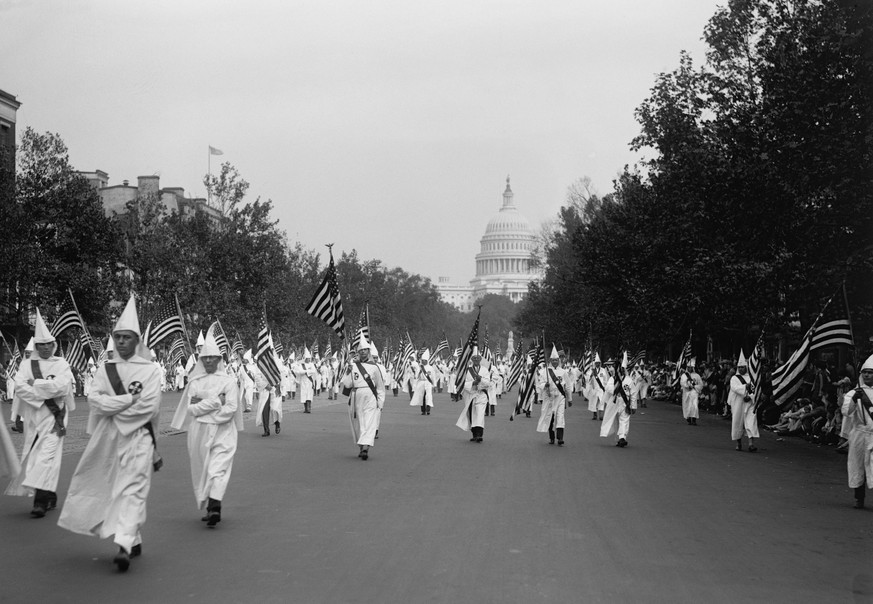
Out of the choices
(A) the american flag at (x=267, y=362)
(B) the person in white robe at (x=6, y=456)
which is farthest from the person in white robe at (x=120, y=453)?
(A) the american flag at (x=267, y=362)

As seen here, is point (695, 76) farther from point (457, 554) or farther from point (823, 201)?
point (457, 554)

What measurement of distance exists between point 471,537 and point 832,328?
32.8 ft

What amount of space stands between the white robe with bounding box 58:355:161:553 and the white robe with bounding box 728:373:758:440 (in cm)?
1364

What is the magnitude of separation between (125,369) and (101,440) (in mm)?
562

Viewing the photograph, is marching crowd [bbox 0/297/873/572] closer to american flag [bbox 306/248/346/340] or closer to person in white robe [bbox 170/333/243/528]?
person in white robe [bbox 170/333/243/528]

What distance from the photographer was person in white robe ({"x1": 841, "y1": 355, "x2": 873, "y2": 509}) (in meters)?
12.1

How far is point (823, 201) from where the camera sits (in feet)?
71.0

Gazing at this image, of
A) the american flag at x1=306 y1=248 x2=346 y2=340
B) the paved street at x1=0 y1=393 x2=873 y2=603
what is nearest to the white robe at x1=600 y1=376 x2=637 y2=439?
the paved street at x1=0 y1=393 x2=873 y2=603

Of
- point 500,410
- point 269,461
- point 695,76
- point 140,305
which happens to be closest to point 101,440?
point 269,461

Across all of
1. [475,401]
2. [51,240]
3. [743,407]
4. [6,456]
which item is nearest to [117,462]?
[6,456]

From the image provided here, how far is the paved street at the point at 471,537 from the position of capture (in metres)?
7.32

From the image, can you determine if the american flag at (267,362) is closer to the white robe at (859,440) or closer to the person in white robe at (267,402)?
the person in white robe at (267,402)

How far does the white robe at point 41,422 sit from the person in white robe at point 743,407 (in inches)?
500

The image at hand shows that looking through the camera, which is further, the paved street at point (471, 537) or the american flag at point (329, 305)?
the american flag at point (329, 305)
